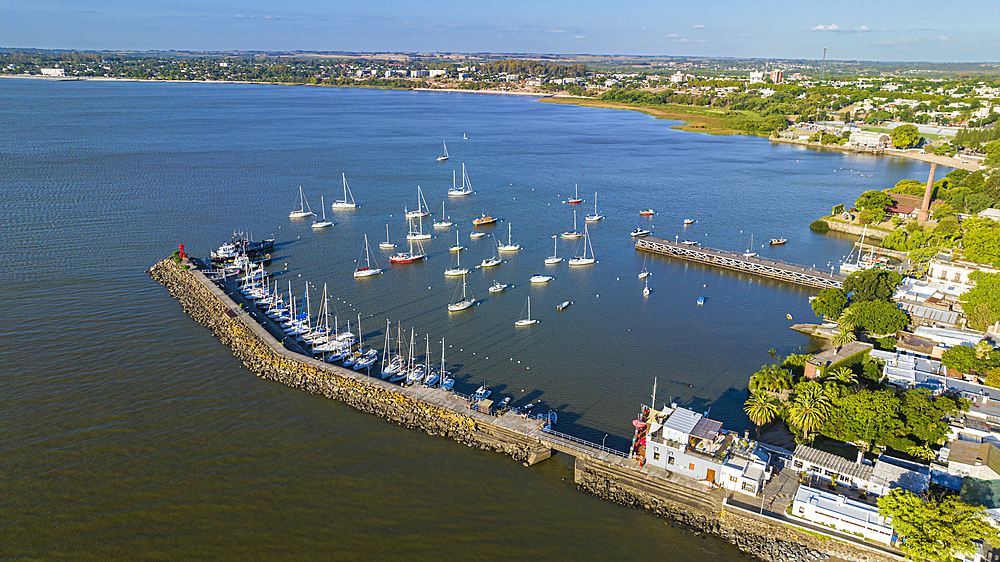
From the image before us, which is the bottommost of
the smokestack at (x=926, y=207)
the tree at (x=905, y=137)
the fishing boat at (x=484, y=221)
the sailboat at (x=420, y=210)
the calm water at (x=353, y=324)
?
the calm water at (x=353, y=324)

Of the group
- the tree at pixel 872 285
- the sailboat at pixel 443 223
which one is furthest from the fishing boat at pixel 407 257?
the tree at pixel 872 285

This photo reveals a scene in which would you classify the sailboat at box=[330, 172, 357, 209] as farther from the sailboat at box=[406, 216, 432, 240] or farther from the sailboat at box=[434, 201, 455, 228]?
the sailboat at box=[434, 201, 455, 228]

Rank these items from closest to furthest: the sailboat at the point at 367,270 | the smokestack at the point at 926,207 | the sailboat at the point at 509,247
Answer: the sailboat at the point at 367,270 < the sailboat at the point at 509,247 < the smokestack at the point at 926,207

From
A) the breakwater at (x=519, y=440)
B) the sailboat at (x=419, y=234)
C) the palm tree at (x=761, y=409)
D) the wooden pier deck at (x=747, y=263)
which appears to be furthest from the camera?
the sailboat at (x=419, y=234)

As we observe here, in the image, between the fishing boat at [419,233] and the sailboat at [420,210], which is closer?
the fishing boat at [419,233]

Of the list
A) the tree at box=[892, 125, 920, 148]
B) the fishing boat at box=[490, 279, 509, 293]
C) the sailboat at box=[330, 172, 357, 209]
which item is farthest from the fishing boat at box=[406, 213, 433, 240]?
the tree at box=[892, 125, 920, 148]

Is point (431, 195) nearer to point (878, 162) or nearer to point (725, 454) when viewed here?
point (725, 454)

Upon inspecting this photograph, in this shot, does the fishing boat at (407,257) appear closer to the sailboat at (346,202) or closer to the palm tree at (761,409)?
the sailboat at (346,202)

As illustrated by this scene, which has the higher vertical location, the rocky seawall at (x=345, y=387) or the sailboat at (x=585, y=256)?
the sailboat at (x=585, y=256)
